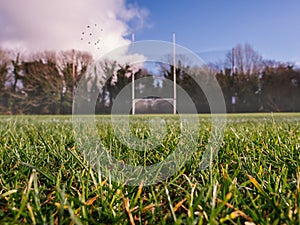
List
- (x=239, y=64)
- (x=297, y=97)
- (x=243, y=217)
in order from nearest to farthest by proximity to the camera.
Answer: (x=243, y=217) → (x=297, y=97) → (x=239, y=64)

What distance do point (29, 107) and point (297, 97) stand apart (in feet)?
55.5

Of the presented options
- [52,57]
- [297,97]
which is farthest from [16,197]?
[297,97]

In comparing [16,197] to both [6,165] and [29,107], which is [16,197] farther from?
[29,107]

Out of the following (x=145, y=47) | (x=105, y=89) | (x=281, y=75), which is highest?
(x=281, y=75)

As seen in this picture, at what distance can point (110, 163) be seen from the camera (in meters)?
0.94

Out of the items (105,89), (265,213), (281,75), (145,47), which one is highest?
(281,75)

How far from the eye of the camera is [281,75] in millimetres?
19031

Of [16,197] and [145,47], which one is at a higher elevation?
[145,47]

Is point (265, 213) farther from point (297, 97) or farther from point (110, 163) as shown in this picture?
point (297, 97)

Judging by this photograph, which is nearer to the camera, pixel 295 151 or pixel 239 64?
pixel 295 151

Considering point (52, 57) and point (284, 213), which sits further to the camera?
point (52, 57)

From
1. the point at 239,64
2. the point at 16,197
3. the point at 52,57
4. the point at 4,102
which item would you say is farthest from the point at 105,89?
the point at 16,197

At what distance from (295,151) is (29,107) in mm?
17973

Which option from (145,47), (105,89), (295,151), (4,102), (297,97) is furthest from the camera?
(297,97)
